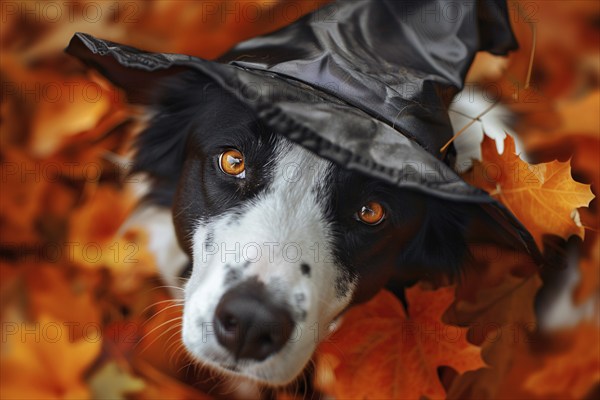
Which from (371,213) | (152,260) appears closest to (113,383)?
(152,260)

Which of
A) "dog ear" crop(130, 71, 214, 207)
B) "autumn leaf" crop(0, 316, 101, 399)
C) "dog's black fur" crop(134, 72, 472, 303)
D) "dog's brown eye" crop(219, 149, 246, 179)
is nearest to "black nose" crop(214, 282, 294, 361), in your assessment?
"dog's black fur" crop(134, 72, 472, 303)

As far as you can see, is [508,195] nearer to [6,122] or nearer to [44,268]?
[44,268]

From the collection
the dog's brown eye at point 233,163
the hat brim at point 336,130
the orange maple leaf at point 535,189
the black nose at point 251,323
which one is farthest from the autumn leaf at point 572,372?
the dog's brown eye at point 233,163

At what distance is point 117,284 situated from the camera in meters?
2.03

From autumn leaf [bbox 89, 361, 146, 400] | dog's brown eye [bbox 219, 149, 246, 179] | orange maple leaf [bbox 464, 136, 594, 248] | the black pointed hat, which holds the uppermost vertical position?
the black pointed hat

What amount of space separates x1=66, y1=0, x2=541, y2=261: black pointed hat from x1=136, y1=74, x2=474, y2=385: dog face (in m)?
0.13

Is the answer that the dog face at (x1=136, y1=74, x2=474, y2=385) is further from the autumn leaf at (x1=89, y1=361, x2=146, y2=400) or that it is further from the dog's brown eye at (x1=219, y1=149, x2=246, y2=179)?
the autumn leaf at (x1=89, y1=361, x2=146, y2=400)

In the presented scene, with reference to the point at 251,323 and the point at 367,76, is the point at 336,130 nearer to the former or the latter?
the point at 367,76

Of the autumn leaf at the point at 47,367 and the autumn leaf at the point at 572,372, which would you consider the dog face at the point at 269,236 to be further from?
the autumn leaf at the point at 572,372

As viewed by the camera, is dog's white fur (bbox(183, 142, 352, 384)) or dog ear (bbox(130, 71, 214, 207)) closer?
dog's white fur (bbox(183, 142, 352, 384))

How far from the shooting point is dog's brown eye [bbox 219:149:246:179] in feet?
4.44

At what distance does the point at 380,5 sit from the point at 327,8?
0.13 meters

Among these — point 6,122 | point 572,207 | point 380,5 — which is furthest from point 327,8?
point 6,122

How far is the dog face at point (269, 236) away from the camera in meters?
1.21
